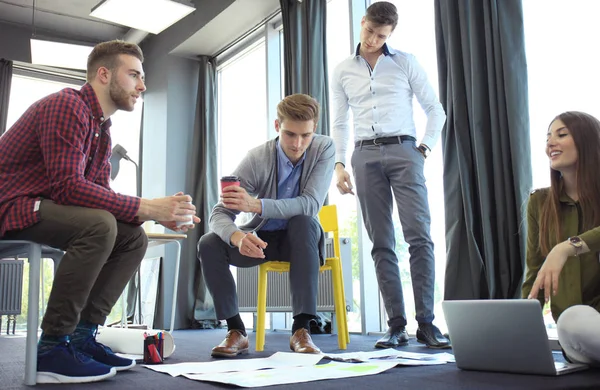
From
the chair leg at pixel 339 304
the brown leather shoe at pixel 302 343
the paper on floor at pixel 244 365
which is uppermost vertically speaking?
the chair leg at pixel 339 304

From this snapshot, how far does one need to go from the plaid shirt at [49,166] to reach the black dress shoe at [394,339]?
1147 millimetres

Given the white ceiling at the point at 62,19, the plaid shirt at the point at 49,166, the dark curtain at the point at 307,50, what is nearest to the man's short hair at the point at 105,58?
the plaid shirt at the point at 49,166

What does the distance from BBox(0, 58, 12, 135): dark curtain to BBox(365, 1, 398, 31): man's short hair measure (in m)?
4.13

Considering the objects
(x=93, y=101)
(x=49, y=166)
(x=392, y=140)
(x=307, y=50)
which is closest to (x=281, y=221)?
(x=392, y=140)

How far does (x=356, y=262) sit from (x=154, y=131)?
2.74m

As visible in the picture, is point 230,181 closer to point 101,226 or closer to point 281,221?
point 281,221

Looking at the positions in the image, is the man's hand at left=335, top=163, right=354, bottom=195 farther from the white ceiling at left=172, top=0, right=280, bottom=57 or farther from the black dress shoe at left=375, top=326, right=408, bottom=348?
the white ceiling at left=172, top=0, right=280, bottom=57

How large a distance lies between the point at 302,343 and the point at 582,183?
3.23 feet

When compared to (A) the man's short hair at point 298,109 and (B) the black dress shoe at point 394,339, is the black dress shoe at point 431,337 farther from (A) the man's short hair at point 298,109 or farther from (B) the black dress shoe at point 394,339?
(A) the man's short hair at point 298,109

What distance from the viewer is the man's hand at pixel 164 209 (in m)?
1.54

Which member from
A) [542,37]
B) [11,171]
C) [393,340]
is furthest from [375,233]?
[11,171]

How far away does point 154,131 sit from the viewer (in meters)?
5.53

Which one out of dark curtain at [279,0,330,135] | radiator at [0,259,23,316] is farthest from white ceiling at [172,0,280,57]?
radiator at [0,259,23,316]

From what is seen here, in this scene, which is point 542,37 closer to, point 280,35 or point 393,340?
point 393,340
